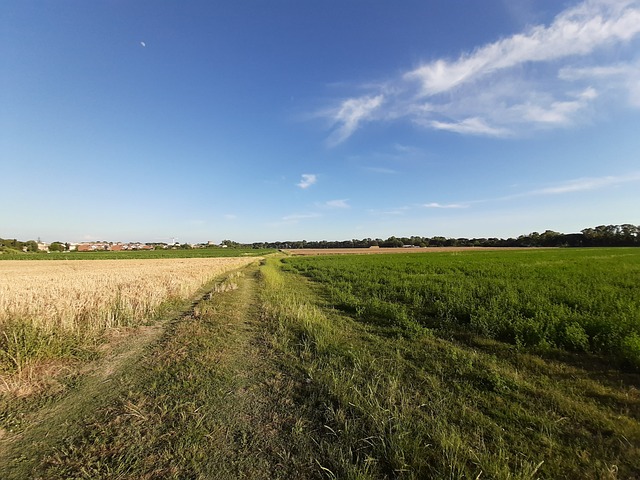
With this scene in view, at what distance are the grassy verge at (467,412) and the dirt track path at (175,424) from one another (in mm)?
665

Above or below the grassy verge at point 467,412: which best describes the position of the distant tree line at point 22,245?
above

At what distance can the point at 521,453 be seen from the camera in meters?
3.32

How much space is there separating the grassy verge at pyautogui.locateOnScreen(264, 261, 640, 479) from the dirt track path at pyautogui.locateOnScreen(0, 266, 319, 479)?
2.18 ft

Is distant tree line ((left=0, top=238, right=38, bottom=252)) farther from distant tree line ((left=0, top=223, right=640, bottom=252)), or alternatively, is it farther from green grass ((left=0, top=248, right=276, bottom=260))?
green grass ((left=0, top=248, right=276, bottom=260))

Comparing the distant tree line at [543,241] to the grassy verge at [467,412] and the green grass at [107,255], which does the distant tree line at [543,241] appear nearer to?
the green grass at [107,255]

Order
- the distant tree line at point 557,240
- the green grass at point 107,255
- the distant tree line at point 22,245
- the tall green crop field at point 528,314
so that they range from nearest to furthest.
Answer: the tall green crop field at point 528,314 < the green grass at point 107,255 < the distant tree line at point 557,240 < the distant tree line at point 22,245

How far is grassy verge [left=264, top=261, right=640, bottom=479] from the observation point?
10.4 ft

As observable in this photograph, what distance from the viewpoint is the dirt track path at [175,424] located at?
10.6 feet

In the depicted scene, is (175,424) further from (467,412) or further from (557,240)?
(557,240)

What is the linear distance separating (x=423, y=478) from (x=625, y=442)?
9.41ft

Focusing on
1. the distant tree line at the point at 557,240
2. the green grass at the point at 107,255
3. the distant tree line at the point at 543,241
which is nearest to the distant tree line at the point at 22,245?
the distant tree line at the point at 543,241

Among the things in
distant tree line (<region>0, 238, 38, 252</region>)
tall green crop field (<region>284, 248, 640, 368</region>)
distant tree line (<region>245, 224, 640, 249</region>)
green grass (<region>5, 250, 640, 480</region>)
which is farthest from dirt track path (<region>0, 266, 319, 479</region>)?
Result: distant tree line (<region>0, 238, 38, 252</region>)

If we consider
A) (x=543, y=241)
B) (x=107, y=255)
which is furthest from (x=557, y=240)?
(x=107, y=255)

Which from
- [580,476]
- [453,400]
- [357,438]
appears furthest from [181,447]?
[580,476]
